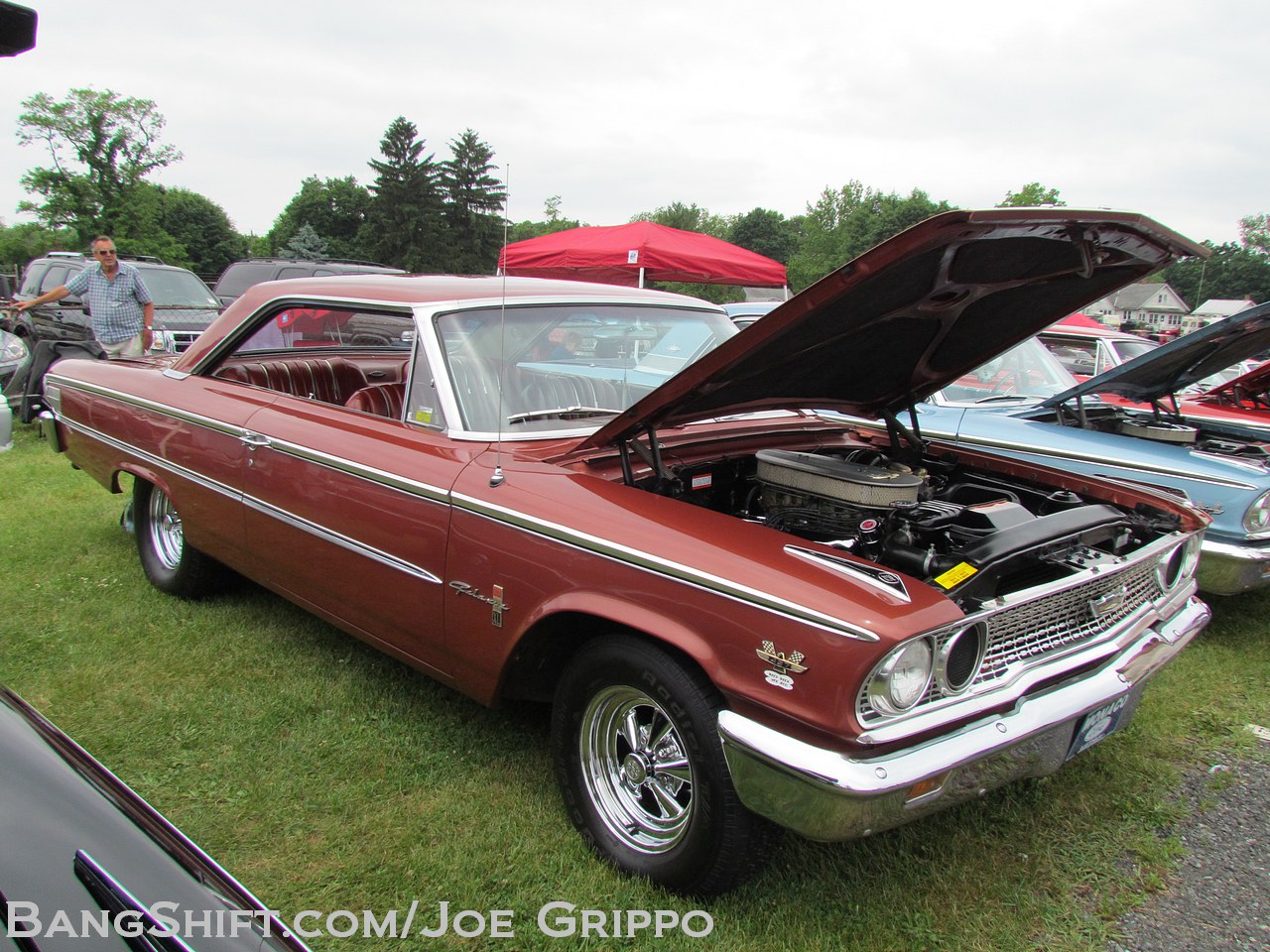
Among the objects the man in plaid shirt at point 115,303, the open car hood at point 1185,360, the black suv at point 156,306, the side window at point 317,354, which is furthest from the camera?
the black suv at point 156,306

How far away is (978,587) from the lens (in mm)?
2125

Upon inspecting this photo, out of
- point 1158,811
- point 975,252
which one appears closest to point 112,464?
point 975,252

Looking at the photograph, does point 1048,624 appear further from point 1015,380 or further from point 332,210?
point 332,210

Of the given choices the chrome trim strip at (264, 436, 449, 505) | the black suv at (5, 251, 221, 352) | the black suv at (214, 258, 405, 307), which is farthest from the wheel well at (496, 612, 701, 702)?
the black suv at (214, 258, 405, 307)

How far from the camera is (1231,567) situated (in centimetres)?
394

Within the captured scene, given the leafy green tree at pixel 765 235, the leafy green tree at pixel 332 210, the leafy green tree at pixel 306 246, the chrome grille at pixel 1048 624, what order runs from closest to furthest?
the chrome grille at pixel 1048 624
the leafy green tree at pixel 306 246
the leafy green tree at pixel 332 210
the leafy green tree at pixel 765 235

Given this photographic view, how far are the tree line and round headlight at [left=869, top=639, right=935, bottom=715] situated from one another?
2361 cm

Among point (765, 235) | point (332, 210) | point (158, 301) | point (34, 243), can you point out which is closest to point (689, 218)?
point (765, 235)

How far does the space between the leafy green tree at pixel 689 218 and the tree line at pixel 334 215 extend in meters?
11.7

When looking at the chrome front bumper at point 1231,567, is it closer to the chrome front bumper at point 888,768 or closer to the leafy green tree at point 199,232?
the chrome front bumper at point 888,768

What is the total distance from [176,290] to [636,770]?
12001 millimetres

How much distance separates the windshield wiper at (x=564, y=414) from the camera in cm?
286

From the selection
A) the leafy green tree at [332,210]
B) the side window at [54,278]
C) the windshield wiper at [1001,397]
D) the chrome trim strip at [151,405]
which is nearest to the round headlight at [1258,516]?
the windshield wiper at [1001,397]

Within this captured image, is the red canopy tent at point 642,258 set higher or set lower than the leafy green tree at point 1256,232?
lower
